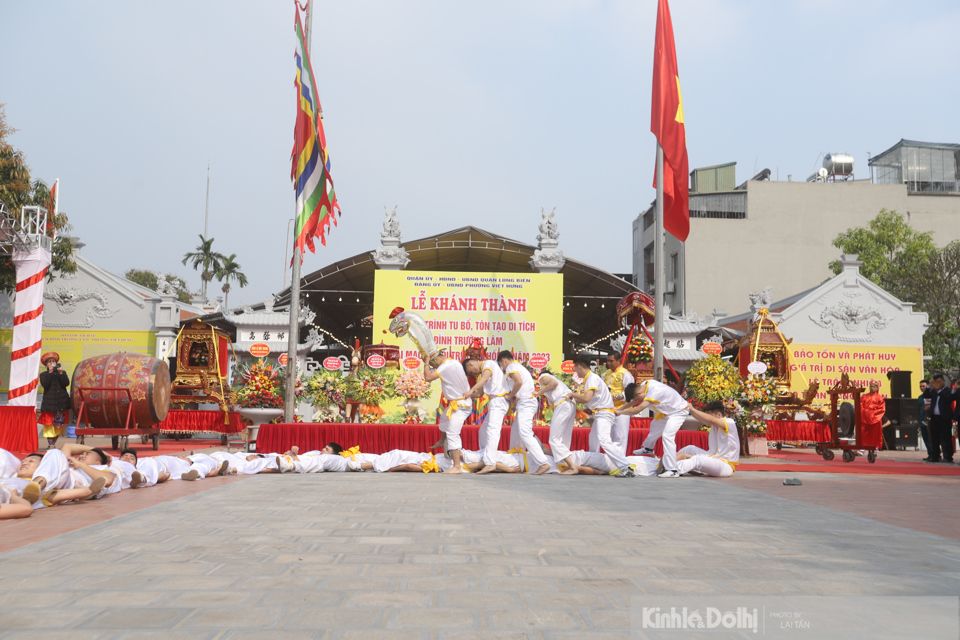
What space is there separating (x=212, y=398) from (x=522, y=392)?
11995mm

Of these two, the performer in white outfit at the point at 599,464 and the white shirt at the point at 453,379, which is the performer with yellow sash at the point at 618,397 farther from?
the white shirt at the point at 453,379

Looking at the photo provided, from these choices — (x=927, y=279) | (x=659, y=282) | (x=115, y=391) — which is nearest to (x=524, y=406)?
(x=659, y=282)

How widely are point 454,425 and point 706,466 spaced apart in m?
3.32

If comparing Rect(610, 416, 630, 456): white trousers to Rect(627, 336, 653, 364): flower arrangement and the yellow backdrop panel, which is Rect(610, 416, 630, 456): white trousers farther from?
the yellow backdrop panel

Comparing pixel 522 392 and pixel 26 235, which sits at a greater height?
pixel 26 235

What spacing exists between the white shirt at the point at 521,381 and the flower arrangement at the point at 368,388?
3324 mm

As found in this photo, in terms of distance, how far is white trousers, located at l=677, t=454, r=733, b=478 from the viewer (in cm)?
936

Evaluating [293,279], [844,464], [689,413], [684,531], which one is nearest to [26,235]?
[293,279]

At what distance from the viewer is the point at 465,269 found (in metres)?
29.5

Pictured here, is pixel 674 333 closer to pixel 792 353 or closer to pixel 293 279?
pixel 792 353

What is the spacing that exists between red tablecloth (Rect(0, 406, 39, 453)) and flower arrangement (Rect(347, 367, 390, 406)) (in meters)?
4.85

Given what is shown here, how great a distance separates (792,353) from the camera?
24.0 m

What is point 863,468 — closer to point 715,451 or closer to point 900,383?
point 715,451

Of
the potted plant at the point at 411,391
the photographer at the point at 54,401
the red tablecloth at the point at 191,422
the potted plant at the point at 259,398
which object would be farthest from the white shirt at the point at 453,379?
the red tablecloth at the point at 191,422
